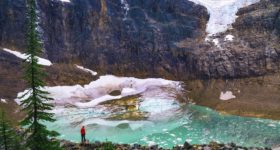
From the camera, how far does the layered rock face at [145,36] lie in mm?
81188

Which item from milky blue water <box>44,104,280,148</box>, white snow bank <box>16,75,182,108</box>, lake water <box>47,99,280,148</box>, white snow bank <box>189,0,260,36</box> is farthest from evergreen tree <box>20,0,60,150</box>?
white snow bank <box>189,0,260,36</box>

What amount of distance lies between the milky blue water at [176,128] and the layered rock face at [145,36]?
16.6m

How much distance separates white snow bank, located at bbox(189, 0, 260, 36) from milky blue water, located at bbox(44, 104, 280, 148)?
23822 mm

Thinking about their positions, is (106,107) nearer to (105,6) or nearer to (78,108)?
(78,108)

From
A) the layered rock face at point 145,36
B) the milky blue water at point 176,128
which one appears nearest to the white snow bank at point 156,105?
the milky blue water at point 176,128

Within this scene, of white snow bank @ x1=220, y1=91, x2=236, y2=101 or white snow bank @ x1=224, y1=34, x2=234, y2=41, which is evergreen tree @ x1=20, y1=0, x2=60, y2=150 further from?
white snow bank @ x1=224, y1=34, x2=234, y2=41

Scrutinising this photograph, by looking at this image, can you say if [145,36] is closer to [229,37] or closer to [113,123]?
[229,37]

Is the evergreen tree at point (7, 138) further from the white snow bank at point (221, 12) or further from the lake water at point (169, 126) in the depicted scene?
the white snow bank at point (221, 12)

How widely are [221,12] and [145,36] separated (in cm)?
1660

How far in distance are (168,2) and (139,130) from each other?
39.0m

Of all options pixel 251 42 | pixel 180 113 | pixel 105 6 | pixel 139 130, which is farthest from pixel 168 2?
pixel 139 130

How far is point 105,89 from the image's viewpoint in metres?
76.6

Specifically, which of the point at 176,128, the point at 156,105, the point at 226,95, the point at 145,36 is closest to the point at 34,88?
the point at 176,128

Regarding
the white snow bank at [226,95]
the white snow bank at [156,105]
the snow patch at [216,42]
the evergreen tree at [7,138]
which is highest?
the snow patch at [216,42]
